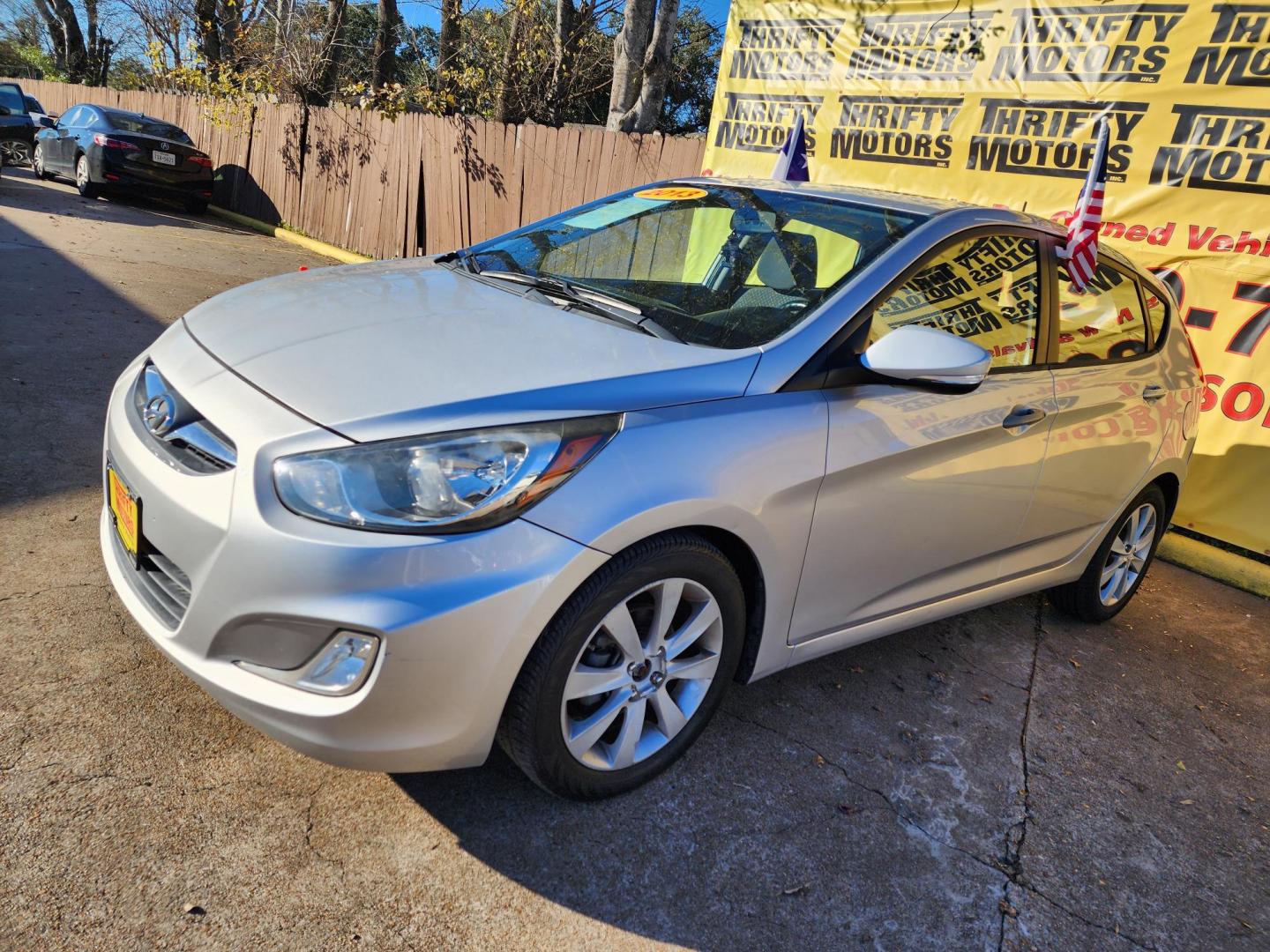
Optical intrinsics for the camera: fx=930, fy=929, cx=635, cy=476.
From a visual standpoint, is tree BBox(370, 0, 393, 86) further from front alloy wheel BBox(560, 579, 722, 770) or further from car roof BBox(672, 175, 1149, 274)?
front alloy wheel BBox(560, 579, 722, 770)

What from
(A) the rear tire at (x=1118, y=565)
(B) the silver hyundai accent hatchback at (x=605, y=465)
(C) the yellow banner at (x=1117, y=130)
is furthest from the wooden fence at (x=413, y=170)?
(B) the silver hyundai accent hatchback at (x=605, y=465)

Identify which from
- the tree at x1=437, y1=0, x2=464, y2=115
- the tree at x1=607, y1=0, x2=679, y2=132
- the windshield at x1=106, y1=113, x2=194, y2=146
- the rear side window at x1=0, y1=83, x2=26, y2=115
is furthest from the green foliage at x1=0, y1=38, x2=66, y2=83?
the tree at x1=607, y1=0, x2=679, y2=132

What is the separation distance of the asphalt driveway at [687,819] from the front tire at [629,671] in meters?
0.16

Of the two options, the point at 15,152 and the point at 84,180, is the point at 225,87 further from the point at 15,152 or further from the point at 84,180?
the point at 15,152


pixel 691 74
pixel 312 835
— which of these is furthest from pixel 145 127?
pixel 312 835

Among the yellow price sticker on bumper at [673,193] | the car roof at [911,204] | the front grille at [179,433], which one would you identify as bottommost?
the front grille at [179,433]

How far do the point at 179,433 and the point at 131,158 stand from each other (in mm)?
13009

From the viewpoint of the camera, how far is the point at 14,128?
1694 centimetres

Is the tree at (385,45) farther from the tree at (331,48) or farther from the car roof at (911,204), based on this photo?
the car roof at (911,204)

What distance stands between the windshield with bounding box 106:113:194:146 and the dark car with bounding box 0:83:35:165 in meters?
5.14

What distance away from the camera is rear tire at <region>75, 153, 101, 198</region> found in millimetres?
13211

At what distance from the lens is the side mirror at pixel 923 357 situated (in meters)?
2.53

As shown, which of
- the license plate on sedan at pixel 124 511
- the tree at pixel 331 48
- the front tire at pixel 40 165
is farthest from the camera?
the front tire at pixel 40 165

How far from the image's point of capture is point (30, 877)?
1967 mm
